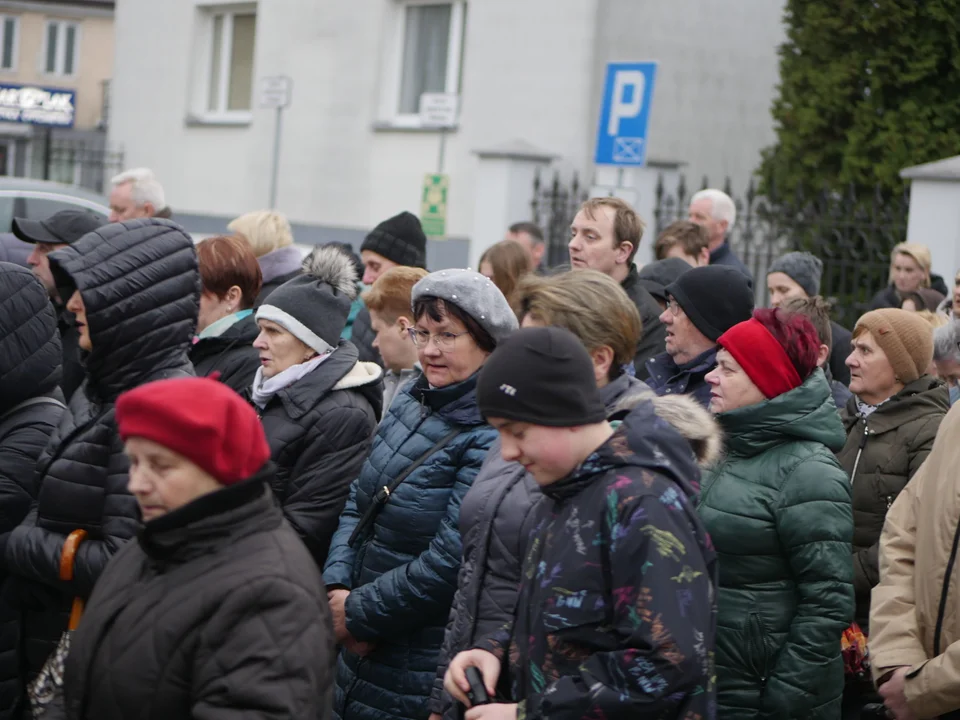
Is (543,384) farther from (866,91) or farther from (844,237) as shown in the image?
(866,91)

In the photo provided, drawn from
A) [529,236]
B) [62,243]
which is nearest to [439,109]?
[529,236]

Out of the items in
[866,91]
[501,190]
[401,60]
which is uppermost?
[401,60]

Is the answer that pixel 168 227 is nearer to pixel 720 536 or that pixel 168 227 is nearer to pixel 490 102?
pixel 720 536

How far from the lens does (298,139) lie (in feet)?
61.3

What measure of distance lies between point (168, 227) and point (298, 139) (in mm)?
14734

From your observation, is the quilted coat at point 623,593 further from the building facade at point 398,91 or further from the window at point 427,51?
the window at point 427,51

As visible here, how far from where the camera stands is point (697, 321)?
471 centimetres

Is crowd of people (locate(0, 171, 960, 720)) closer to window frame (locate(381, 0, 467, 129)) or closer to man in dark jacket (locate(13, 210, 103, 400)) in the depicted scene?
man in dark jacket (locate(13, 210, 103, 400))

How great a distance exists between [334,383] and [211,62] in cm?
1714

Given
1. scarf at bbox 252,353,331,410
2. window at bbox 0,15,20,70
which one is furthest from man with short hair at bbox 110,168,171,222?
window at bbox 0,15,20,70

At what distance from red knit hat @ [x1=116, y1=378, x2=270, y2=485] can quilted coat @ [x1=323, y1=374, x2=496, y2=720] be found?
1.28m

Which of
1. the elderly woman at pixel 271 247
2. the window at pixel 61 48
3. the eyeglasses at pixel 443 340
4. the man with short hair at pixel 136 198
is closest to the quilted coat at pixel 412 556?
the eyeglasses at pixel 443 340

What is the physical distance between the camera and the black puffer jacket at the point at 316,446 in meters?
4.55

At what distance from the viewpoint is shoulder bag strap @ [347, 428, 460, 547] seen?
4.14 meters
